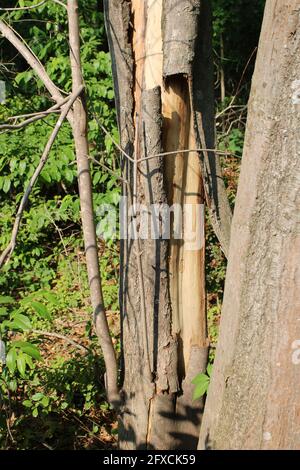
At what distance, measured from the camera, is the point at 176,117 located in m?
2.66

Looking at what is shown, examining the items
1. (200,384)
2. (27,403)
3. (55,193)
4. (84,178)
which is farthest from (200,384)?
(55,193)

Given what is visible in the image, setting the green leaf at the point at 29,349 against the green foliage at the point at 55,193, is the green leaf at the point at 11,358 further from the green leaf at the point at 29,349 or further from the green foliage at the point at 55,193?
the green foliage at the point at 55,193

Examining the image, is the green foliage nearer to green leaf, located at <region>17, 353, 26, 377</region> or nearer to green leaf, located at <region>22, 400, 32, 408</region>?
green leaf, located at <region>22, 400, 32, 408</region>

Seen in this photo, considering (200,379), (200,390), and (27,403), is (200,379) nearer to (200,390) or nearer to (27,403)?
(200,390)

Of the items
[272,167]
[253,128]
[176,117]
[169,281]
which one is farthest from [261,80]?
[169,281]

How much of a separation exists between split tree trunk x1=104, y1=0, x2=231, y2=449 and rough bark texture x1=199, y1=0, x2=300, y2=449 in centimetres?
52

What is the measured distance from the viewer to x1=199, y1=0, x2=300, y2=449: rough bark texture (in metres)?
1.97

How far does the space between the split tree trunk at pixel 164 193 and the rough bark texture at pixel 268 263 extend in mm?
517

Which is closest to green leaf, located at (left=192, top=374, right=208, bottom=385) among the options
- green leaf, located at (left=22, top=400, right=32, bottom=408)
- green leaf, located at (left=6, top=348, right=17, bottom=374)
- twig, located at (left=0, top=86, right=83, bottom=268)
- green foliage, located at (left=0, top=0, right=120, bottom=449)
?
green leaf, located at (left=6, top=348, right=17, bottom=374)

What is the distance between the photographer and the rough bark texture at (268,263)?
1968 millimetres

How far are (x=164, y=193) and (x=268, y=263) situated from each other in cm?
74

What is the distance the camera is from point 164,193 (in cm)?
266

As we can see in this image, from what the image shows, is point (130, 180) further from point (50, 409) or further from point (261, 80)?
point (50, 409)

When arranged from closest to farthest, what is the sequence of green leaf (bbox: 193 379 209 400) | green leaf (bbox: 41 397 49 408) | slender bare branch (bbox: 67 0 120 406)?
1. slender bare branch (bbox: 67 0 120 406)
2. green leaf (bbox: 193 379 209 400)
3. green leaf (bbox: 41 397 49 408)
